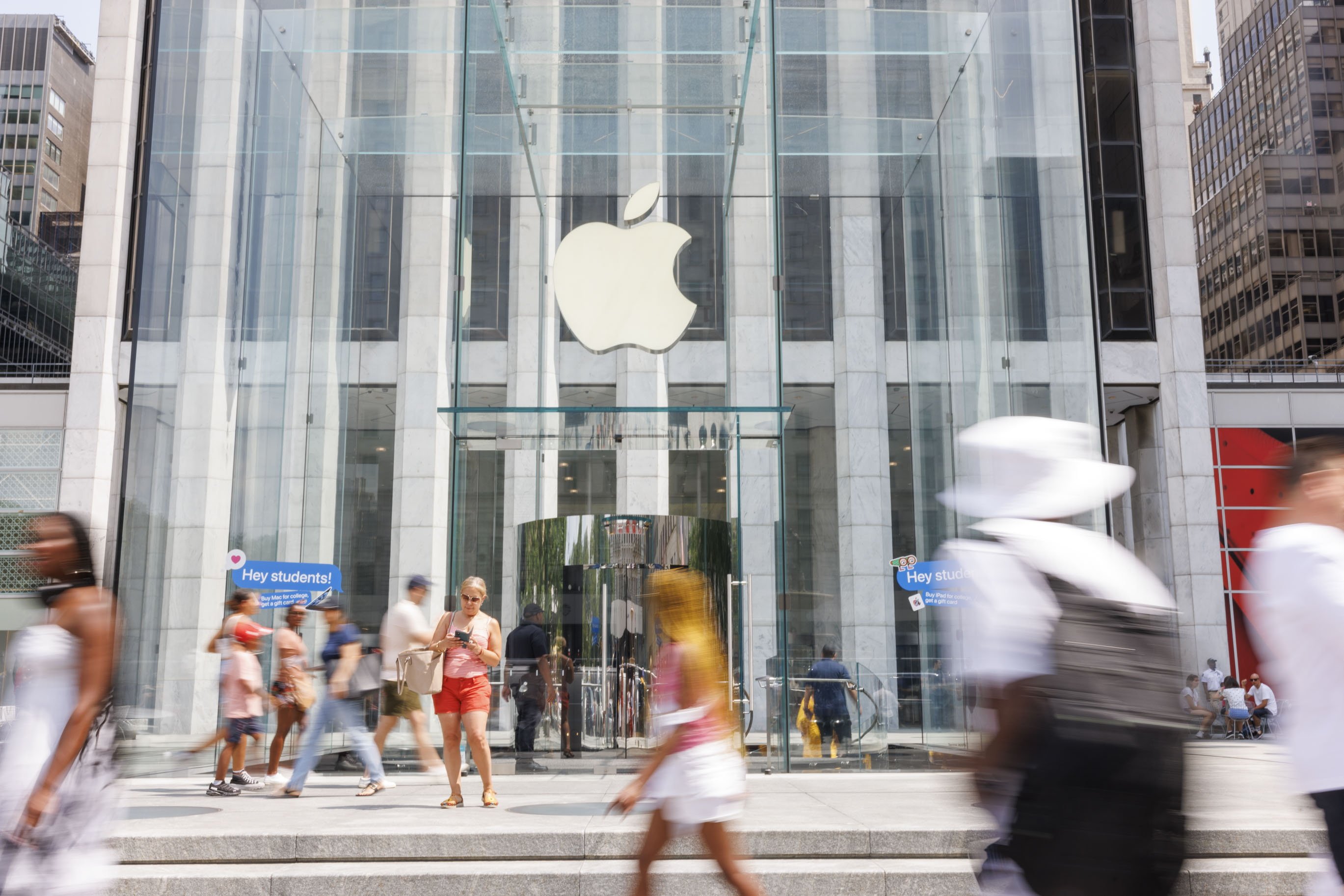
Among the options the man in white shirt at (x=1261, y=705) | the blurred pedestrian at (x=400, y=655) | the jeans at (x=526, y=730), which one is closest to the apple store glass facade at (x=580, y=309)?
the jeans at (x=526, y=730)

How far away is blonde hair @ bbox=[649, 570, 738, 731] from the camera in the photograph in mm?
5375

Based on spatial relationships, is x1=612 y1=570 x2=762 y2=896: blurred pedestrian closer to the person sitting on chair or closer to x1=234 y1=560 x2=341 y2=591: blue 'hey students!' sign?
x1=234 y1=560 x2=341 y2=591: blue 'hey students!' sign

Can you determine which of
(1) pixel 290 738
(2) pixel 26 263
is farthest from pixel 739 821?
(2) pixel 26 263

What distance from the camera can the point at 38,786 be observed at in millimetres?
3904

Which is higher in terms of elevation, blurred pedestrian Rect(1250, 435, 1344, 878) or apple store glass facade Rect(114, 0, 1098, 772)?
apple store glass facade Rect(114, 0, 1098, 772)

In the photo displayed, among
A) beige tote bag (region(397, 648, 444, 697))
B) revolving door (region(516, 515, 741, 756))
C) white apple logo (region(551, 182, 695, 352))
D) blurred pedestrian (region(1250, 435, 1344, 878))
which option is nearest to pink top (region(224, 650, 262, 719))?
beige tote bag (region(397, 648, 444, 697))

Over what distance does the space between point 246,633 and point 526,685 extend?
317cm

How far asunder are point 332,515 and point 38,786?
39.1 feet

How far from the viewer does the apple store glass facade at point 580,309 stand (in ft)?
42.4

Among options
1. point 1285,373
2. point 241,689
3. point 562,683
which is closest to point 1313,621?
point 241,689

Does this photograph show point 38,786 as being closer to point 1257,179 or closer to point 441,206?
point 441,206

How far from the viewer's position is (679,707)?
17.5 ft

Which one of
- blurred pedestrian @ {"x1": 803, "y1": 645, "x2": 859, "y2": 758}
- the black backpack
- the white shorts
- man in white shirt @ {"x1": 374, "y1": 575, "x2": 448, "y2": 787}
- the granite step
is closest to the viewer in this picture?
the black backpack

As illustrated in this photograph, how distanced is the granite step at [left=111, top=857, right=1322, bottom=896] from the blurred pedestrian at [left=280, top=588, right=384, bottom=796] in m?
3.00
